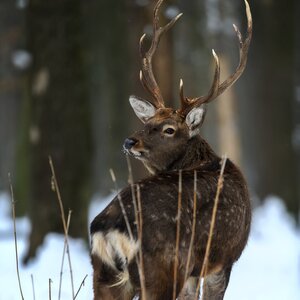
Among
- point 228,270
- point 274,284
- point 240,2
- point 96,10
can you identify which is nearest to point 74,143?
point 274,284

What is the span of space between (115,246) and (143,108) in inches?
95.6

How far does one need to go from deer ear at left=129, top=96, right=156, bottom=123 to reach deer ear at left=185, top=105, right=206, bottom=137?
438 mm

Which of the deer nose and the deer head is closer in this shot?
the deer nose

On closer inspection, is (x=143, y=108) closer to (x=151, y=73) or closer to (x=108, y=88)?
(x=151, y=73)

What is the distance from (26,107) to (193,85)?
1095 cm

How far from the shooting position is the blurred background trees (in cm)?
1144

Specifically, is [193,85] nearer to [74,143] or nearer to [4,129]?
[4,129]

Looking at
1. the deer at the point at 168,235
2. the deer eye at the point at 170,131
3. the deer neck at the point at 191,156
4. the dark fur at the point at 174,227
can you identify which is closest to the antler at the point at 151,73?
the deer eye at the point at 170,131

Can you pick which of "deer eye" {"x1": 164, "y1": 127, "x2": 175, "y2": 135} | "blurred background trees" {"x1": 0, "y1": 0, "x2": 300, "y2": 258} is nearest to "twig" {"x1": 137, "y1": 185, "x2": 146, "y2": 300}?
"deer eye" {"x1": 164, "y1": 127, "x2": 175, "y2": 135}

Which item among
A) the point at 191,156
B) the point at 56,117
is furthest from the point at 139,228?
the point at 56,117

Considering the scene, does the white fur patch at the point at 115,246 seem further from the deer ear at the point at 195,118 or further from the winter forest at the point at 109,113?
the deer ear at the point at 195,118

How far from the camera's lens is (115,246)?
5.41 m

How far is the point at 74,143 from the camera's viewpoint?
453 inches

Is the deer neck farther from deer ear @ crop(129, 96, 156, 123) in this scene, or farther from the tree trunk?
the tree trunk
